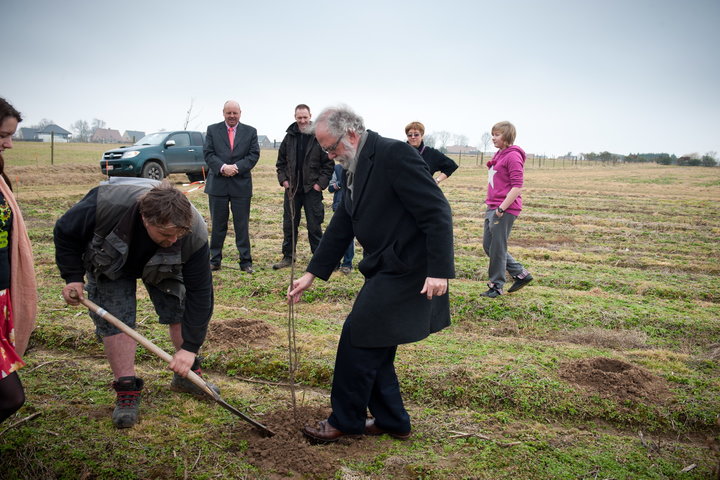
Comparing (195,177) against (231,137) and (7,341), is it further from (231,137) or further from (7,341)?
(7,341)

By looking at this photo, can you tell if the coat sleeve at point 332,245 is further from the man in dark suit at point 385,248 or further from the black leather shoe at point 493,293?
the black leather shoe at point 493,293

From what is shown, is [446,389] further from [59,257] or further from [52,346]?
[52,346]

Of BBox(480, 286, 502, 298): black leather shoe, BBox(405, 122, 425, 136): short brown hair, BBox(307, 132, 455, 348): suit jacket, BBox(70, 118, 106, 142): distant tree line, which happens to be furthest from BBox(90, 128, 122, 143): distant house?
BBox(307, 132, 455, 348): suit jacket

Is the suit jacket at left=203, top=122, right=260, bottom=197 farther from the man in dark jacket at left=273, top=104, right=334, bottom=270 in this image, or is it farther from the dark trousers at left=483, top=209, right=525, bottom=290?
the dark trousers at left=483, top=209, right=525, bottom=290

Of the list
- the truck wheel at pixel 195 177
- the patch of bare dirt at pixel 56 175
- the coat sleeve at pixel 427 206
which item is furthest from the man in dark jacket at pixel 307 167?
the patch of bare dirt at pixel 56 175

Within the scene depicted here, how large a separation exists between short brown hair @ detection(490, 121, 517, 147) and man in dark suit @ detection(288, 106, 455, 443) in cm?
333

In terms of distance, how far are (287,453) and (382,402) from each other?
0.66 m

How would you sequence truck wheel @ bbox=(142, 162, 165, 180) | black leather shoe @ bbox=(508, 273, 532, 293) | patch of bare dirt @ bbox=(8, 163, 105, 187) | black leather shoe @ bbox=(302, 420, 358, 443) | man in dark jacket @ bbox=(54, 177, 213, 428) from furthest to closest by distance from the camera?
patch of bare dirt @ bbox=(8, 163, 105, 187) < truck wheel @ bbox=(142, 162, 165, 180) < black leather shoe @ bbox=(508, 273, 532, 293) < black leather shoe @ bbox=(302, 420, 358, 443) < man in dark jacket @ bbox=(54, 177, 213, 428)

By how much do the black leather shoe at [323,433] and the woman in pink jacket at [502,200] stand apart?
3.45 meters

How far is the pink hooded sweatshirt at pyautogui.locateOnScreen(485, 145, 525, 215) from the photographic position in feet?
19.3

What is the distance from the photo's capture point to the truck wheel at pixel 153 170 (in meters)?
16.4

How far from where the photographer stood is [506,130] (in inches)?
232

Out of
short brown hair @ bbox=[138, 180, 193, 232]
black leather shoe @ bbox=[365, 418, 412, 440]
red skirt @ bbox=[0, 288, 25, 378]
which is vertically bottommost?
black leather shoe @ bbox=[365, 418, 412, 440]

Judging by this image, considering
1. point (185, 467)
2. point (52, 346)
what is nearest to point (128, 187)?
point (185, 467)
